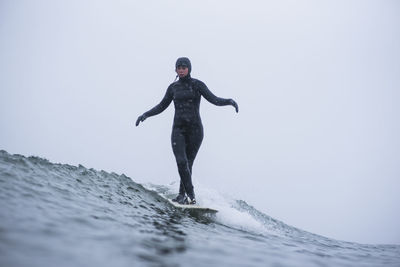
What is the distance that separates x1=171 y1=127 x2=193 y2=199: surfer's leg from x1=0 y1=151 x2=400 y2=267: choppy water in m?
0.51

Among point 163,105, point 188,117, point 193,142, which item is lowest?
point 193,142

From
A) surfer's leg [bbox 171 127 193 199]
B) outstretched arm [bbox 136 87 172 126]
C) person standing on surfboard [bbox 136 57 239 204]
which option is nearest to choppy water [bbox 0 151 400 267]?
surfer's leg [bbox 171 127 193 199]

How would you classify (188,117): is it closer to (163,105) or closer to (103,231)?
(163,105)

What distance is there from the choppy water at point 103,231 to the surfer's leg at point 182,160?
507 millimetres

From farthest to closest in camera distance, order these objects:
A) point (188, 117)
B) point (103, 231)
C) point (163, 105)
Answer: point (163, 105)
point (188, 117)
point (103, 231)

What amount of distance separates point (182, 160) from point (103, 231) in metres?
2.76

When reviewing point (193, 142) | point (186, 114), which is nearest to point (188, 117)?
point (186, 114)

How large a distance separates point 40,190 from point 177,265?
197 cm

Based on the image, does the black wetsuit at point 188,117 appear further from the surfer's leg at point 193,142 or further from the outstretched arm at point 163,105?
the outstretched arm at point 163,105

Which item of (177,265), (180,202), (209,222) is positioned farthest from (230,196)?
(177,265)

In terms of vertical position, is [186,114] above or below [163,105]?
below

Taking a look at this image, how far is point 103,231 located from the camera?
2.59m

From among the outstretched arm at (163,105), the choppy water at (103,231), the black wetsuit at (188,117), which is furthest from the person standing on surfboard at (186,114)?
the choppy water at (103,231)

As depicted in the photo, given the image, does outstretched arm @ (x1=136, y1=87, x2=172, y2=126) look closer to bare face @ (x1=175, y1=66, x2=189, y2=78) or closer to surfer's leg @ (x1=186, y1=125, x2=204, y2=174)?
bare face @ (x1=175, y1=66, x2=189, y2=78)
